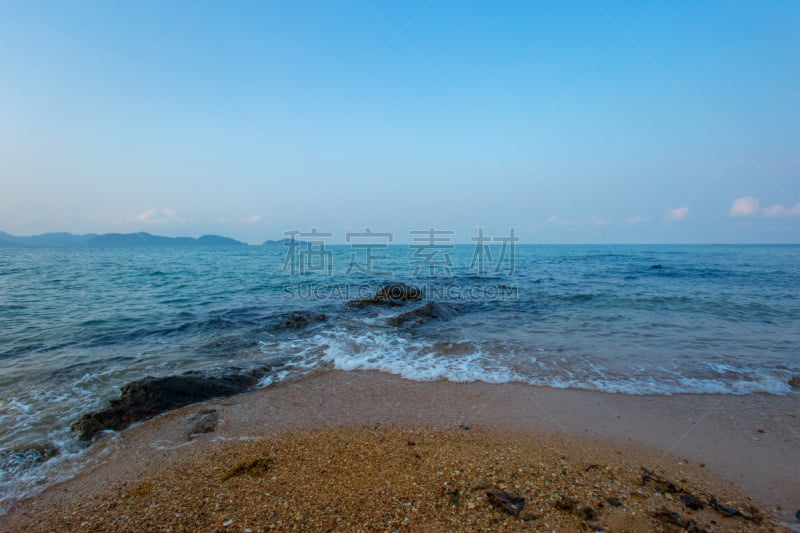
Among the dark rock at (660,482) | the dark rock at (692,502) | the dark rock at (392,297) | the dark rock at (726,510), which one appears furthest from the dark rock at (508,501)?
the dark rock at (392,297)

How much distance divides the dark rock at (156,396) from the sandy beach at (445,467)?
1.05 feet

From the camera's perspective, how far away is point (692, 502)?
11.2ft

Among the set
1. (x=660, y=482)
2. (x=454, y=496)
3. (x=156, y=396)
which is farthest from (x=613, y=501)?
(x=156, y=396)

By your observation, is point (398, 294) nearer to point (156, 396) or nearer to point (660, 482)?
point (156, 396)

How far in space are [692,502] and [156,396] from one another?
748cm

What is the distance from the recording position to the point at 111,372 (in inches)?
291

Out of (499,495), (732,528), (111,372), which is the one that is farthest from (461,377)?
(111,372)

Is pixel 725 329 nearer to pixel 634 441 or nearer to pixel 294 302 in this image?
pixel 634 441

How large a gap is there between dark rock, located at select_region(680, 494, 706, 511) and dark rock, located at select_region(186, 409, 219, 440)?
585 centimetres

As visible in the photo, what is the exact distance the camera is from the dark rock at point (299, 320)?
1142 centimetres

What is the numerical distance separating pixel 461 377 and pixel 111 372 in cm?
748

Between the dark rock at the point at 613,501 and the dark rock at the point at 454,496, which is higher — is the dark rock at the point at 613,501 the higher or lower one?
the higher one

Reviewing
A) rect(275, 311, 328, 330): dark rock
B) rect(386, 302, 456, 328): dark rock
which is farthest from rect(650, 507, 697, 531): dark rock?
rect(275, 311, 328, 330): dark rock

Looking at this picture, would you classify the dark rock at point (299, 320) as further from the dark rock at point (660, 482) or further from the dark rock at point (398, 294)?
the dark rock at point (660, 482)
